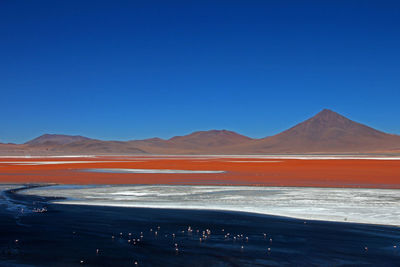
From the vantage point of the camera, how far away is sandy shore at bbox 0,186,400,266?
27.5ft

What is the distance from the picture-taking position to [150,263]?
817 centimetres

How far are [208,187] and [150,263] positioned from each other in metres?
14.5

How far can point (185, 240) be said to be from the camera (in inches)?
398

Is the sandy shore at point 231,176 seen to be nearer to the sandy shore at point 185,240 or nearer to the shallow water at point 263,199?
the shallow water at point 263,199

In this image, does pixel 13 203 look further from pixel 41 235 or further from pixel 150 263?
pixel 150 263

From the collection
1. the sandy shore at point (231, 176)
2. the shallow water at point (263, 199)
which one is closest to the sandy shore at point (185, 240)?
the shallow water at point (263, 199)

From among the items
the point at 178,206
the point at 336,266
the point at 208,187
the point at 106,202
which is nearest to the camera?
the point at 336,266

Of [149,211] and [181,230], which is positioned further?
[149,211]

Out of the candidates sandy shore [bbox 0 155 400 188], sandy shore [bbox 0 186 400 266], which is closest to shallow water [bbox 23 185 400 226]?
sandy shore [bbox 0 186 400 266]

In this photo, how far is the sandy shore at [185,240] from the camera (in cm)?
838

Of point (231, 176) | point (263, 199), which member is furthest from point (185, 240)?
point (231, 176)

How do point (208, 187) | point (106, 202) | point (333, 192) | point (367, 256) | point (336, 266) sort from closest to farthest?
point (336, 266)
point (367, 256)
point (106, 202)
point (333, 192)
point (208, 187)

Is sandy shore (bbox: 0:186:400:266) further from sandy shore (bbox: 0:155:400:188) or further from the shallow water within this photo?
sandy shore (bbox: 0:155:400:188)

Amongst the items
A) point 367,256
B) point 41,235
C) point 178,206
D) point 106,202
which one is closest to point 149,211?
point 178,206
